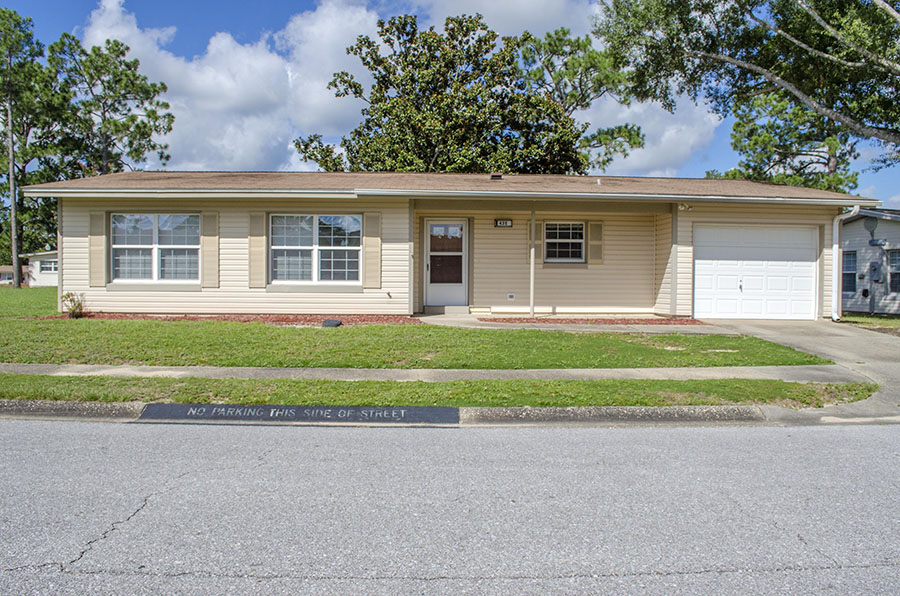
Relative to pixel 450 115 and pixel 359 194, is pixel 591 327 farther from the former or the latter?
pixel 450 115

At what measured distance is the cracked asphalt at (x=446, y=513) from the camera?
130 inches

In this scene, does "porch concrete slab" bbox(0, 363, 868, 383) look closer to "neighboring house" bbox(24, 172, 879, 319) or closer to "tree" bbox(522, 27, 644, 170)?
"neighboring house" bbox(24, 172, 879, 319)

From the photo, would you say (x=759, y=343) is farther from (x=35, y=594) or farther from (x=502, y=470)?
(x=35, y=594)

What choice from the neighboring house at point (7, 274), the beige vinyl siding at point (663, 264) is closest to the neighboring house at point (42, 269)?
the neighboring house at point (7, 274)

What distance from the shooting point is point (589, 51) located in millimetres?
34062

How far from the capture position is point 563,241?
16484 mm

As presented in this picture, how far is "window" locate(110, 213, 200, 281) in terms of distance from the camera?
1530 centimetres

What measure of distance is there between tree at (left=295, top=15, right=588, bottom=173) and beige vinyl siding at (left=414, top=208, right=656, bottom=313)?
10.2 m

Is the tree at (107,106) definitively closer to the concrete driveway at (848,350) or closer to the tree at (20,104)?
the tree at (20,104)

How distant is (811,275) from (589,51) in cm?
2217

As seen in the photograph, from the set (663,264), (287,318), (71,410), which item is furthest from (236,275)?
(663,264)

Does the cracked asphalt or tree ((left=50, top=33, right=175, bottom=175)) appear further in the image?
tree ((left=50, top=33, right=175, bottom=175))

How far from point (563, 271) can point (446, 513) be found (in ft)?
41.7

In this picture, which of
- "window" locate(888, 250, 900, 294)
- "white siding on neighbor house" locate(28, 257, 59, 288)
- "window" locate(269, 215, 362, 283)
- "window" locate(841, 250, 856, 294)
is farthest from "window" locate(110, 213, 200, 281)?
"white siding on neighbor house" locate(28, 257, 59, 288)
